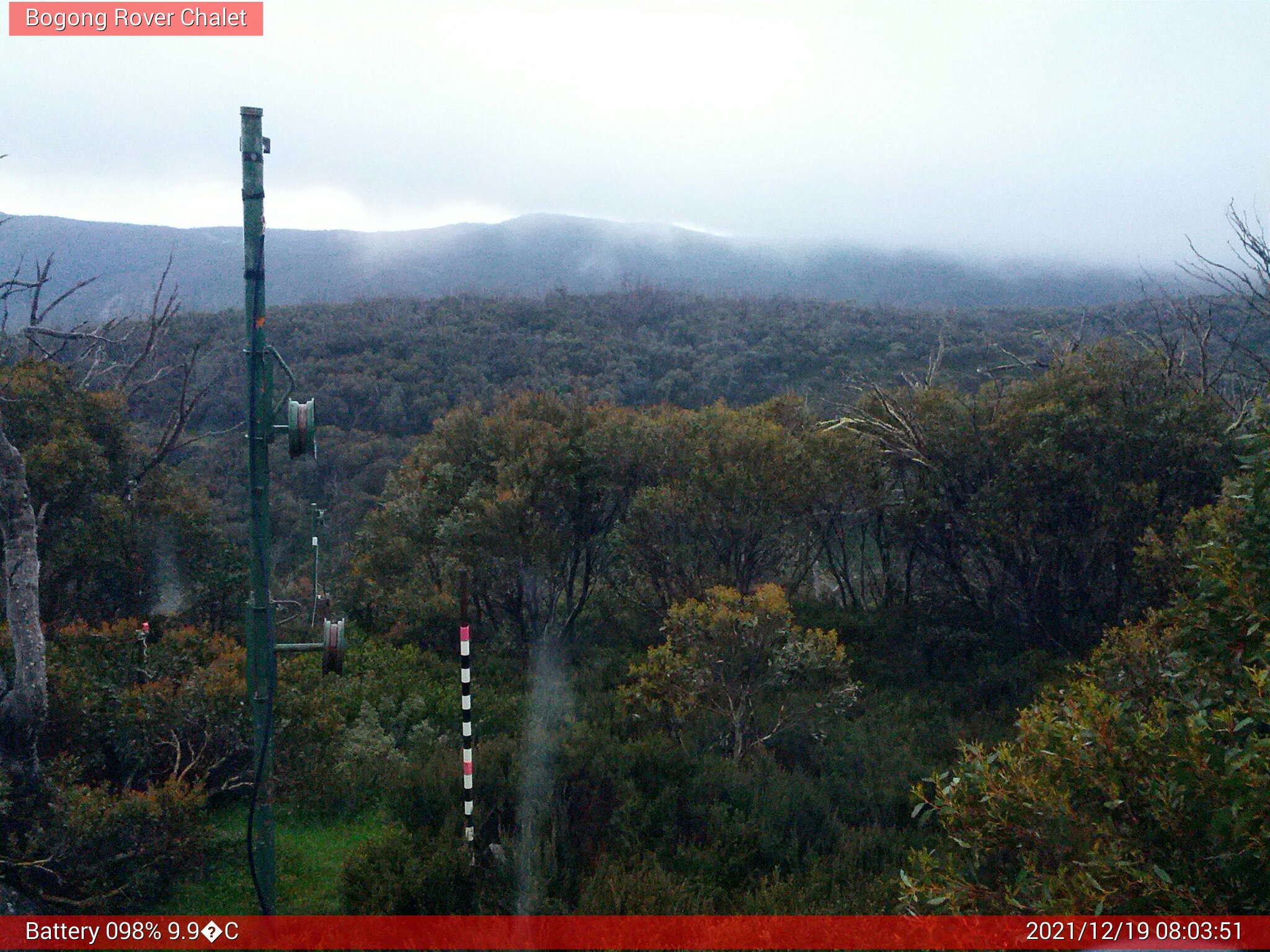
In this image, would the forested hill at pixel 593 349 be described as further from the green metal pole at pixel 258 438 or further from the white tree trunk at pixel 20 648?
the green metal pole at pixel 258 438

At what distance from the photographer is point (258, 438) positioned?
16.2ft

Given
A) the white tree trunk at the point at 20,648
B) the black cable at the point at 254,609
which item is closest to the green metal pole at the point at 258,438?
the black cable at the point at 254,609

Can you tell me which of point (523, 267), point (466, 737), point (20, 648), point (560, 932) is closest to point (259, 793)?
point (466, 737)

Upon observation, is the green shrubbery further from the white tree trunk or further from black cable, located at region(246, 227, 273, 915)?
the white tree trunk

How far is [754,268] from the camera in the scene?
93188 mm

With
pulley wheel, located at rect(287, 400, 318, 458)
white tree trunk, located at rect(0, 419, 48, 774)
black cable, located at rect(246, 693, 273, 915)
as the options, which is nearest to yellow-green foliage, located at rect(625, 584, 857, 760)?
black cable, located at rect(246, 693, 273, 915)

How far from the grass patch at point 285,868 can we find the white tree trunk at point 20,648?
1579mm

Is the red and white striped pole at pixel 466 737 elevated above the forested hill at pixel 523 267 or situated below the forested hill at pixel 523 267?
below

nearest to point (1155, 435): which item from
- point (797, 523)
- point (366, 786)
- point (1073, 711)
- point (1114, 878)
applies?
point (797, 523)

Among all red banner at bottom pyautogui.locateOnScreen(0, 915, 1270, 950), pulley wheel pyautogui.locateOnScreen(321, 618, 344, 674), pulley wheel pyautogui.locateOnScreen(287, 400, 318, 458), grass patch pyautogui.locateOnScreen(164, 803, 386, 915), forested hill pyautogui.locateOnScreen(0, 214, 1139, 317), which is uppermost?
forested hill pyautogui.locateOnScreen(0, 214, 1139, 317)

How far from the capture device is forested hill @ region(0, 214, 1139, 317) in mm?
54531

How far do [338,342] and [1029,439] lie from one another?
2963 cm

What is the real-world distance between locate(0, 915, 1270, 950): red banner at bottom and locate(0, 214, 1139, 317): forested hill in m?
38.6

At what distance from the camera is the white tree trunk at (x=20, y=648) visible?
689cm
